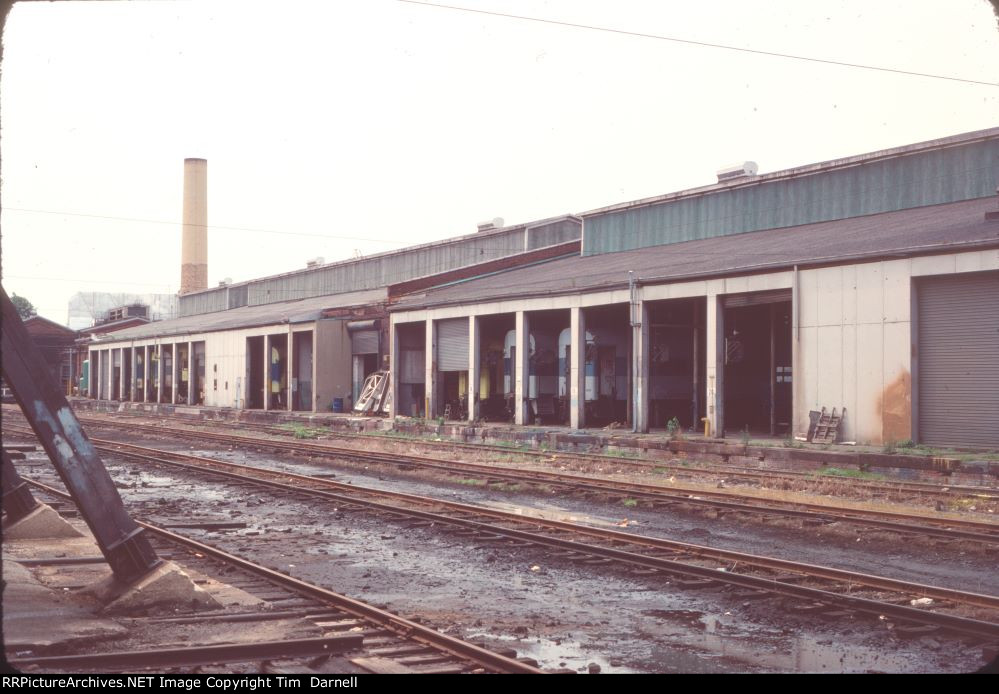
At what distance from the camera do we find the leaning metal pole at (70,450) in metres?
6.68

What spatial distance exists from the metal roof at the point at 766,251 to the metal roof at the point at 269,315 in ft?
26.3

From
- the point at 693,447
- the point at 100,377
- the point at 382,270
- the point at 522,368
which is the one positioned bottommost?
the point at 693,447

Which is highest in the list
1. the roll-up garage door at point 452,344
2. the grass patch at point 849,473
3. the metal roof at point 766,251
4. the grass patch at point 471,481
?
the metal roof at point 766,251

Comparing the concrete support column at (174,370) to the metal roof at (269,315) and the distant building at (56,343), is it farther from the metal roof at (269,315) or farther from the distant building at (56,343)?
the distant building at (56,343)

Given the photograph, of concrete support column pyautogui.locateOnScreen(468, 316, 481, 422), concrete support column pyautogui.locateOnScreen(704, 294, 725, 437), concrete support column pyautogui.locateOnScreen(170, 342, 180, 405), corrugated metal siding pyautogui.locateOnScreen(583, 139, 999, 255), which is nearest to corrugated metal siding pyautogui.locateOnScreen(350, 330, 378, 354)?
concrete support column pyautogui.locateOnScreen(468, 316, 481, 422)

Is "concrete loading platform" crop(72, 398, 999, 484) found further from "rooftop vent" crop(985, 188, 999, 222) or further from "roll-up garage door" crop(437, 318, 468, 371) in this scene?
"rooftop vent" crop(985, 188, 999, 222)

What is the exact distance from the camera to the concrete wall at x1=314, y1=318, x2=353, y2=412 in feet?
141

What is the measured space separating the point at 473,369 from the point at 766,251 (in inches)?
442

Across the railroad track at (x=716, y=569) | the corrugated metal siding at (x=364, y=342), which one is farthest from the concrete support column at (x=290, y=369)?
the railroad track at (x=716, y=569)

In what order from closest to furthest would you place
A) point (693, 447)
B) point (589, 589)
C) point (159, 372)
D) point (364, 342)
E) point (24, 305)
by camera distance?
point (589, 589)
point (693, 447)
point (364, 342)
point (159, 372)
point (24, 305)

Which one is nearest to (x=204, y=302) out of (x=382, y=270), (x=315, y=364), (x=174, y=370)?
(x=174, y=370)

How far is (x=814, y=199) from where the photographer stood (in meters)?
31.8

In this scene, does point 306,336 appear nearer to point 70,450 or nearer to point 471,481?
point 471,481

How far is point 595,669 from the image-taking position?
5977 mm
